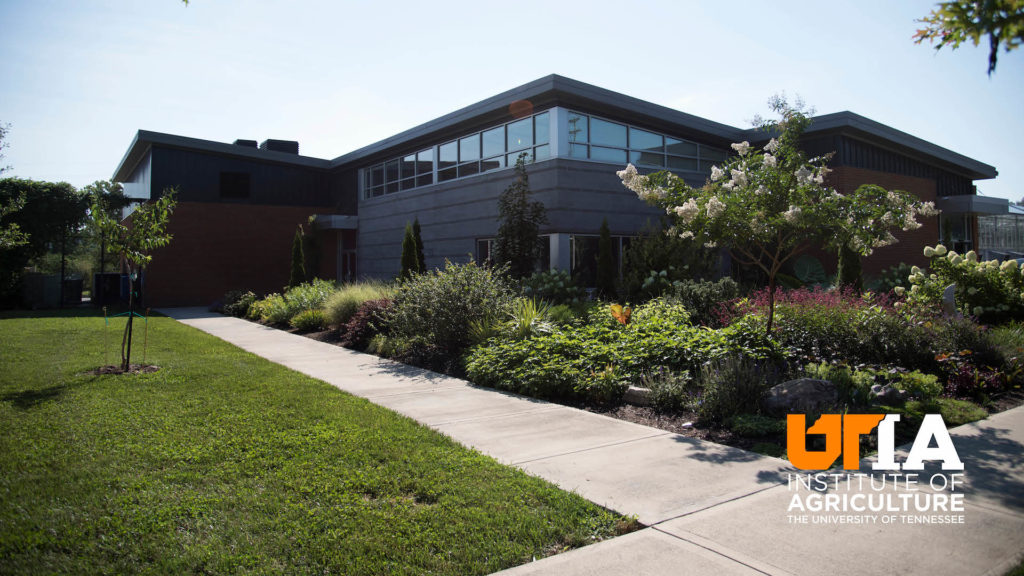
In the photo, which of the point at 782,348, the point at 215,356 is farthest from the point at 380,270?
the point at 782,348

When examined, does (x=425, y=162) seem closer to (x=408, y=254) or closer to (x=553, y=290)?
(x=408, y=254)

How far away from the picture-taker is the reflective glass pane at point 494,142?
62.4 ft

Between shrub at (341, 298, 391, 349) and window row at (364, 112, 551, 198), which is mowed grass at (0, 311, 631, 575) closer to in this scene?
shrub at (341, 298, 391, 349)

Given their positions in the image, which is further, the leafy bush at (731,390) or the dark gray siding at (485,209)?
the dark gray siding at (485,209)

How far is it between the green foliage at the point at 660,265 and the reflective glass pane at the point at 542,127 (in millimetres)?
4198

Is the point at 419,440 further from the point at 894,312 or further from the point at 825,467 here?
the point at 894,312

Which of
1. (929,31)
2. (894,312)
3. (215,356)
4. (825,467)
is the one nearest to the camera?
(929,31)

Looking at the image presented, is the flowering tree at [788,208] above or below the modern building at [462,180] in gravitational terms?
below

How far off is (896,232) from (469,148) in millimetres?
14605

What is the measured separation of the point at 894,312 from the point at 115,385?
1070cm

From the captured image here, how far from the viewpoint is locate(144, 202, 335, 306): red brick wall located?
24.5m

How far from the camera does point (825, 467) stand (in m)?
4.96

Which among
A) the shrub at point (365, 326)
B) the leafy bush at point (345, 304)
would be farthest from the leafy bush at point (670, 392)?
the leafy bush at point (345, 304)

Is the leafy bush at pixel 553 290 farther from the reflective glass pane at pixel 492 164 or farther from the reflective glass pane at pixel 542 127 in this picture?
the reflective glass pane at pixel 492 164
